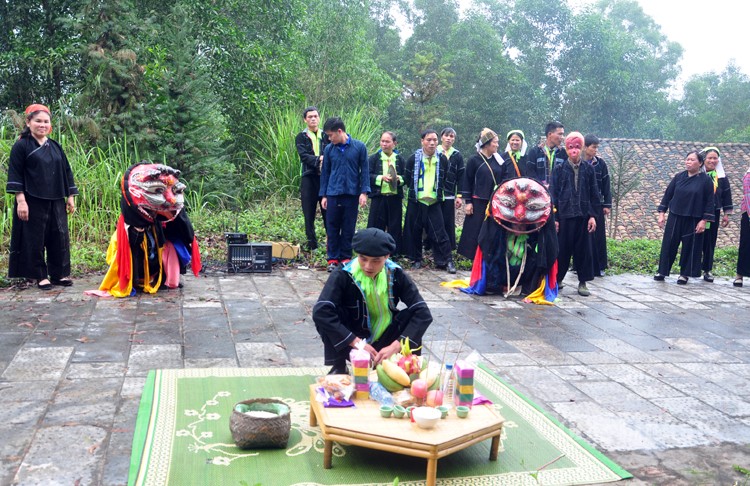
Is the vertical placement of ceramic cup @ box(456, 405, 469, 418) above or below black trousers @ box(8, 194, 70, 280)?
below

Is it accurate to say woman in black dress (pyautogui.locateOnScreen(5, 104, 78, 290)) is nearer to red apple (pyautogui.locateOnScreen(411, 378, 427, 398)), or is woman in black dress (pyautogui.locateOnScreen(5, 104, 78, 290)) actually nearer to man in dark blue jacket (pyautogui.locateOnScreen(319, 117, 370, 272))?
man in dark blue jacket (pyautogui.locateOnScreen(319, 117, 370, 272))

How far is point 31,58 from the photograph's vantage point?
13367 mm

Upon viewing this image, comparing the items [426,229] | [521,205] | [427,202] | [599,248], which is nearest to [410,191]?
[427,202]

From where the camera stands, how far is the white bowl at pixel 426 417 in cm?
313

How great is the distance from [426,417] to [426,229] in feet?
20.4

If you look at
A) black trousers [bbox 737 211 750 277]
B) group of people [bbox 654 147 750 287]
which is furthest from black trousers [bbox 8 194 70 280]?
black trousers [bbox 737 211 750 277]

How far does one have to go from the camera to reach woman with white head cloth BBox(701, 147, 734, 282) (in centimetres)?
937

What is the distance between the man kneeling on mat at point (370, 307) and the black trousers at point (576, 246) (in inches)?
155

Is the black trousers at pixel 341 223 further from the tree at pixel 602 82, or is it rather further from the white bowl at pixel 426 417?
the tree at pixel 602 82

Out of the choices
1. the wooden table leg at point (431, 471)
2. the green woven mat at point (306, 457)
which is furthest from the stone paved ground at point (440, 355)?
the wooden table leg at point (431, 471)

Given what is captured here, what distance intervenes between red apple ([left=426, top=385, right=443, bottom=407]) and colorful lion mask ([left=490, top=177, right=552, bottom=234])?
167 inches

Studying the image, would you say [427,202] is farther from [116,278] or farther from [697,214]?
[116,278]

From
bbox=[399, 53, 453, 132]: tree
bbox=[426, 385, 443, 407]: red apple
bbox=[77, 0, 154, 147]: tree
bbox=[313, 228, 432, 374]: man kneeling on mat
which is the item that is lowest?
bbox=[426, 385, 443, 407]: red apple

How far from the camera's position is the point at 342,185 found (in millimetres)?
8273
